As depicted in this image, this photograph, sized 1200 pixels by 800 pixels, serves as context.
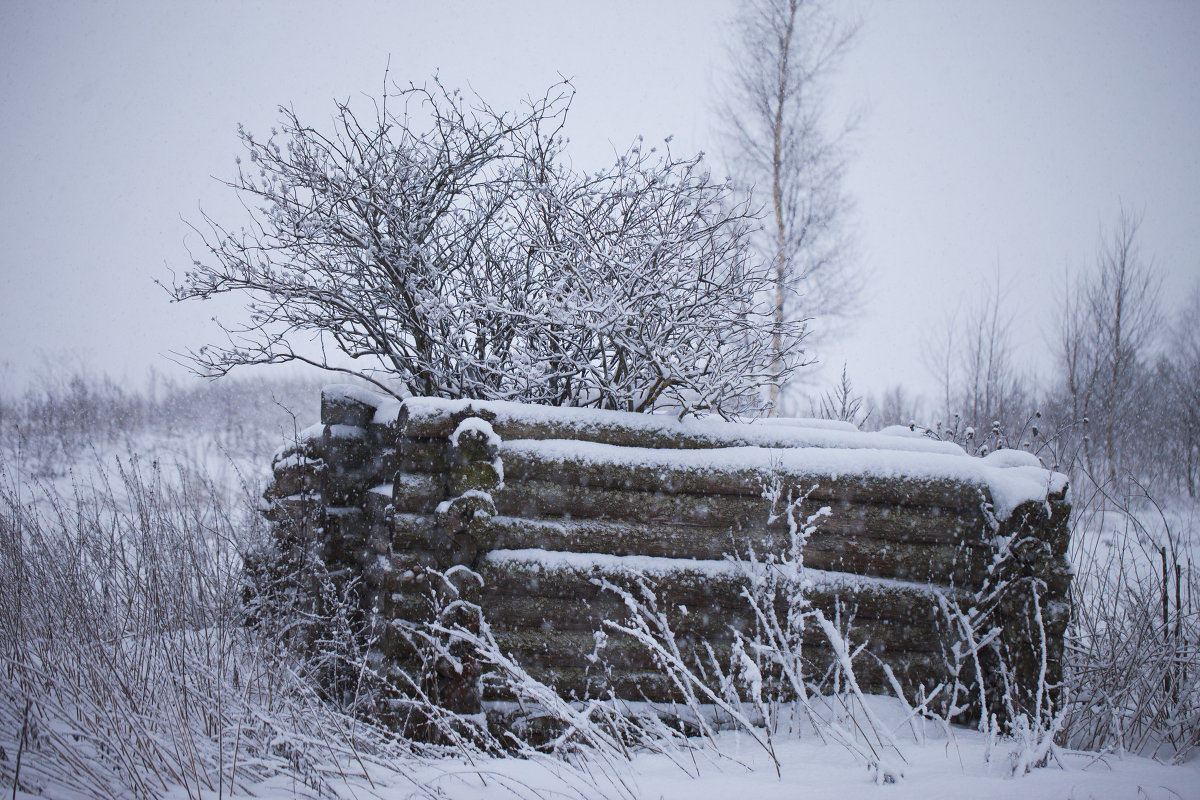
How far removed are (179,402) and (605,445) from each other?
18085 millimetres

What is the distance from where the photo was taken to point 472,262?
5.88 meters

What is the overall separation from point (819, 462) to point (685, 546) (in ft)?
3.27

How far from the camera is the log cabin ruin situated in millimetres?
3750

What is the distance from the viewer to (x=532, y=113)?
5.23m

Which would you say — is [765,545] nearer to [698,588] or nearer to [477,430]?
[698,588]

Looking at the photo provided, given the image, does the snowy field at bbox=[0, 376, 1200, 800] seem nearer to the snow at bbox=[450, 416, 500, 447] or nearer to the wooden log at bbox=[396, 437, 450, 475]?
the wooden log at bbox=[396, 437, 450, 475]

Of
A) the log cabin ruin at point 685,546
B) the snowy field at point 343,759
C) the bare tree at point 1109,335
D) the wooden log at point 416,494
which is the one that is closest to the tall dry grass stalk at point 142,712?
the snowy field at point 343,759

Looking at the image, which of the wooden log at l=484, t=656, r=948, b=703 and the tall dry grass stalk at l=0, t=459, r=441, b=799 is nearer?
the tall dry grass stalk at l=0, t=459, r=441, b=799

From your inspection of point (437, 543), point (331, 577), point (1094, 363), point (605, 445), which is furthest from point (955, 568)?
point (1094, 363)

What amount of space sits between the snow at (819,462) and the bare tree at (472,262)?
635 mm

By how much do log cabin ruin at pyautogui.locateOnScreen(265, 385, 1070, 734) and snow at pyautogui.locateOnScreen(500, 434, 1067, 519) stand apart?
1cm

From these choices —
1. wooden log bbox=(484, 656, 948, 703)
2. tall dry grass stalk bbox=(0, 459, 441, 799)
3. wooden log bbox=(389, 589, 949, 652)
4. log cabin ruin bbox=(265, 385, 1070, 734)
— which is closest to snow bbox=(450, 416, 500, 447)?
log cabin ruin bbox=(265, 385, 1070, 734)

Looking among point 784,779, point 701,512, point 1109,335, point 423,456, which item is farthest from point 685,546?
point 1109,335

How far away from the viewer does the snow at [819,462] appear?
13.0 ft
